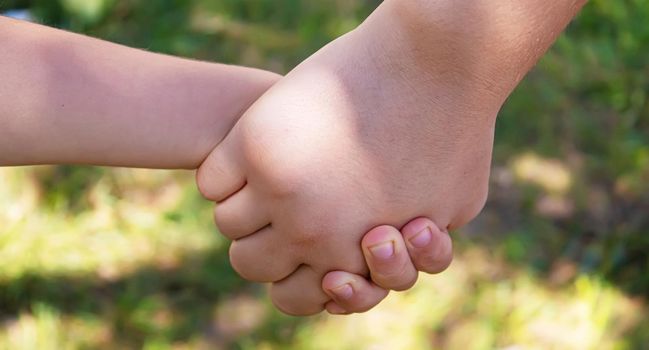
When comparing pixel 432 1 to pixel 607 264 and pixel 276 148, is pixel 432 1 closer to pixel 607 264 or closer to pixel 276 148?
pixel 276 148

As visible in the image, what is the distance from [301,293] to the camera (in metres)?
1.29

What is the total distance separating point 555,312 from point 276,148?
0.60 meters

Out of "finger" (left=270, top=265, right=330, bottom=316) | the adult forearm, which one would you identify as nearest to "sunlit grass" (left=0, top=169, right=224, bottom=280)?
"finger" (left=270, top=265, right=330, bottom=316)

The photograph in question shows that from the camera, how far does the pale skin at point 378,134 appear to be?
1.10 m

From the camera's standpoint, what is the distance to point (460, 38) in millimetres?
1078

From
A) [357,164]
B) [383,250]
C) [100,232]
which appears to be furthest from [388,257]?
[100,232]

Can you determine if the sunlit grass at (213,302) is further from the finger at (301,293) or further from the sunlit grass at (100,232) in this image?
the finger at (301,293)

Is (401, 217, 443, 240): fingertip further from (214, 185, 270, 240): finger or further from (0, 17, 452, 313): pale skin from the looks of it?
(214, 185, 270, 240): finger

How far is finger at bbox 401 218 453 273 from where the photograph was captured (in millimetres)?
1208

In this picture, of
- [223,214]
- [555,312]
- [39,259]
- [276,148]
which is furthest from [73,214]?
[555,312]

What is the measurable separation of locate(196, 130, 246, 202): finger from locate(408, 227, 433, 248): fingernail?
220mm

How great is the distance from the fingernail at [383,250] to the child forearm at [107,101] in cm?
23

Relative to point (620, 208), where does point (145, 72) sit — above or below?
above

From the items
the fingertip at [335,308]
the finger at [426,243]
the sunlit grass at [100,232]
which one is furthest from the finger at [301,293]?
the sunlit grass at [100,232]
